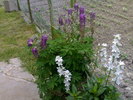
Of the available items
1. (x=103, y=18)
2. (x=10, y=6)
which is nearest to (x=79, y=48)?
(x=103, y=18)

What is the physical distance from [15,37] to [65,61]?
10.4ft

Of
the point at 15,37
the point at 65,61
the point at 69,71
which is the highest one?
the point at 65,61

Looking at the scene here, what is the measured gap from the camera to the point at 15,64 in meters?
4.14

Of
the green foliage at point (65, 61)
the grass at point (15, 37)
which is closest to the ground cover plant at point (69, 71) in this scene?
the green foliage at point (65, 61)

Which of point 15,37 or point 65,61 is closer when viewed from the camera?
point 65,61

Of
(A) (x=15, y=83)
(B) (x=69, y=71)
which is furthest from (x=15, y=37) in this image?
(B) (x=69, y=71)

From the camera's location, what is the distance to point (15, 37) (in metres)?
5.43

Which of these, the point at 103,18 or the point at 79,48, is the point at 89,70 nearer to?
the point at 79,48

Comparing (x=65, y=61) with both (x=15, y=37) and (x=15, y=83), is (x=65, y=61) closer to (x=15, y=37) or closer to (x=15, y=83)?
(x=15, y=83)

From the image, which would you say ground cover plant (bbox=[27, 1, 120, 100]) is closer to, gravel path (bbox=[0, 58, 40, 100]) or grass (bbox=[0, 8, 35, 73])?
gravel path (bbox=[0, 58, 40, 100])

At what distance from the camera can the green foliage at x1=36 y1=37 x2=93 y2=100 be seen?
2.43 meters

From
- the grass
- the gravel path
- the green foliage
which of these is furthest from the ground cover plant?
the grass

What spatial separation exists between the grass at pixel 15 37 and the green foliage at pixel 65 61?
110 cm

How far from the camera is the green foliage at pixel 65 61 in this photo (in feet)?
7.96
